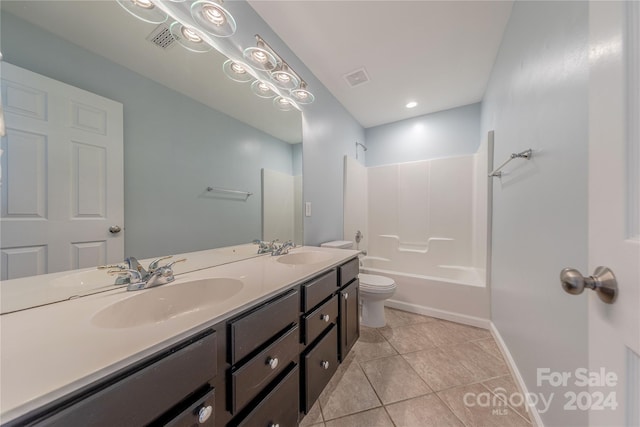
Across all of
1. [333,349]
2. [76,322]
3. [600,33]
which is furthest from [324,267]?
[600,33]

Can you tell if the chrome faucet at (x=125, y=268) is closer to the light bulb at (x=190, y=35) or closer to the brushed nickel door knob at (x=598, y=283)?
the light bulb at (x=190, y=35)

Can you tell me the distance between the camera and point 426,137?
2973 millimetres

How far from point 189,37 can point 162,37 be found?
0.46ft

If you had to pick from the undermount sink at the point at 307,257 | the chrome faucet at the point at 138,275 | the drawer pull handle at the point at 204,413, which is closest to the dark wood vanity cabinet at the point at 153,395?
the drawer pull handle at the point at 204,413

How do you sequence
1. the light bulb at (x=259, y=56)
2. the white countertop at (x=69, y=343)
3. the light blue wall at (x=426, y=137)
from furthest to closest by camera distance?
the light blue wall at (x=426, y=137) < the light bulb at (x=259, y=56) < the white countertop at (x=69, y=343)

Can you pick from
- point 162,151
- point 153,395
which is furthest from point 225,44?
point 153,395

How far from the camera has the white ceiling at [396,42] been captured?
56.3 inches

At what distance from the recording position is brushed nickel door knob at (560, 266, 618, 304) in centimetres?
40

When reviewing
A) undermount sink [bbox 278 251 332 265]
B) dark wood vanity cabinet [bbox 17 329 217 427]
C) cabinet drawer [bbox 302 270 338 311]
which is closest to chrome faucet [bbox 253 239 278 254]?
undermount sink [bbox 278 251 332 265]

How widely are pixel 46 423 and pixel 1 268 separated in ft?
2.04

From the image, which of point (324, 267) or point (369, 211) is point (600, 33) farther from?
point (369, 211)

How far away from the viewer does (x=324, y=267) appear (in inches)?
47.6

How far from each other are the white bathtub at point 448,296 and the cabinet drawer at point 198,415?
2190 mm

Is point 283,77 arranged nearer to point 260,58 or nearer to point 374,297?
point 260,58
